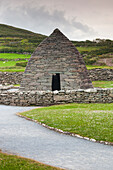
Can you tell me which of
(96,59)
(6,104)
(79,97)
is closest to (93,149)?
(79,97)

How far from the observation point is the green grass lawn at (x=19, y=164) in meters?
8.20

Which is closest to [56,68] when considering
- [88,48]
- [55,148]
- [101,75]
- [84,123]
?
[84,123]

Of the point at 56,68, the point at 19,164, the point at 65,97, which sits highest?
the point at 56,68

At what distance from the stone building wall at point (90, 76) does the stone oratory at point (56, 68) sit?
24.5 meters

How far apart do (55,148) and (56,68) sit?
1606cm

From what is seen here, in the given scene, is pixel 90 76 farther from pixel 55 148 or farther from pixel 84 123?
pixel 55 148

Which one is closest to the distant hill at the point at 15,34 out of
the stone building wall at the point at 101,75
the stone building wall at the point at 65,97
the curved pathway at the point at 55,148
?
the stone building wall at the point at 101,75

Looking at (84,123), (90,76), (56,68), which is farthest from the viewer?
(90,76)

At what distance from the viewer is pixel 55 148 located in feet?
34.5

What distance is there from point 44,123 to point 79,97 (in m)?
9.03

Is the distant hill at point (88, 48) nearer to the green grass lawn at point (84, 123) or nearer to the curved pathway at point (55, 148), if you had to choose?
the green grass lawn at point (84, 123)

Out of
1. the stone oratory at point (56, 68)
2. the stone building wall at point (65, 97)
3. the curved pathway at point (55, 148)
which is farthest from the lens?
the stone oratory at point (56, 68)

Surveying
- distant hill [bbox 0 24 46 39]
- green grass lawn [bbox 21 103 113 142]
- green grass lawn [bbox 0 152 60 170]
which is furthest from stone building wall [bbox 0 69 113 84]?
distant hill [bbox 0 24 46 39]

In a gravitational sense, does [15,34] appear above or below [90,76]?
above
